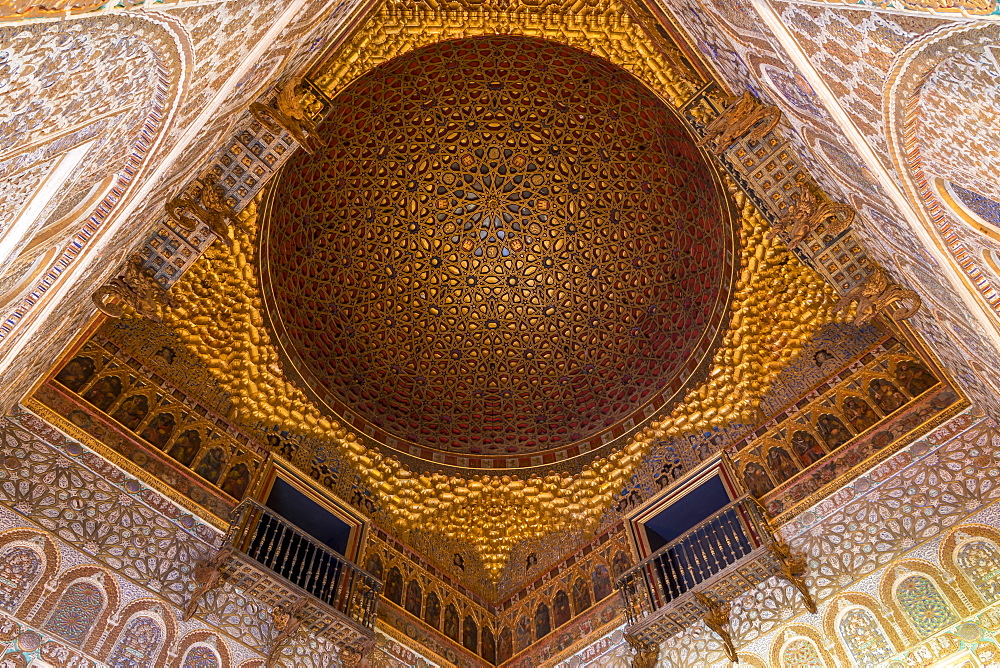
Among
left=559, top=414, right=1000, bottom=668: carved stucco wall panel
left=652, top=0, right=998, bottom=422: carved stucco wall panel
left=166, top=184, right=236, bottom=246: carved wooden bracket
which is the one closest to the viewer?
left=652, top=0, right=998, bottom=422: carved stucco wall panel

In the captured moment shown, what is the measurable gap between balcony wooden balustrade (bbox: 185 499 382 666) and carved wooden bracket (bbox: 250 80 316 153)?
3.33 m

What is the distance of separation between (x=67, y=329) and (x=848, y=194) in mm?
5844


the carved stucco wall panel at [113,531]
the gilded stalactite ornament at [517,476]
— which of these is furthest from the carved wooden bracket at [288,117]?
the carved stucco wall panel at [113,531]

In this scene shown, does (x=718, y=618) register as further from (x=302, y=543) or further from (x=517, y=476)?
(x=302, y=543)

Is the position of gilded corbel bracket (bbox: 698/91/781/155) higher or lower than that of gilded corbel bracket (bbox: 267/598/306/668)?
higher

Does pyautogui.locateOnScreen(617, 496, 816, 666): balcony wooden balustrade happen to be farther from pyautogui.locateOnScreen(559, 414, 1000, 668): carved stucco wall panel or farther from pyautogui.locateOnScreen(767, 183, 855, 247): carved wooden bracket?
pyautogui.locateOnScreen(767, 183, 855, 247): carved wooden bracket

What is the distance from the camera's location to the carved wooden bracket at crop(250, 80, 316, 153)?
6.12 meters

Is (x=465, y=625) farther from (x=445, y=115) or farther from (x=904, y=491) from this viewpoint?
(x=445, y=115)

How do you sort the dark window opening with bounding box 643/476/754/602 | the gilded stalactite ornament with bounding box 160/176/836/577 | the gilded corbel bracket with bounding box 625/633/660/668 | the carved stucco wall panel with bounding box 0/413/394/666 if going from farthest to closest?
the gilded stalactite ornament with bounding box 160/176/836/577
the dark window opening with bounding box 643/476/754/602
the gilded corbel bracket with bounding box 625/633/660/668
the carved stucco wall panel with bounding box 0/413/394/666

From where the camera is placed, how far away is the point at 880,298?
5.80 m

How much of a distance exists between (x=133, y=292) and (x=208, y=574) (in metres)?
2.36

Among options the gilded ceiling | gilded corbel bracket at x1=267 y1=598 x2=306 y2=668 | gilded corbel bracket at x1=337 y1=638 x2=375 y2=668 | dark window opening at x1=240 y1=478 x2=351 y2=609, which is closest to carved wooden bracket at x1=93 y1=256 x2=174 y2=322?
the gilded ceiling

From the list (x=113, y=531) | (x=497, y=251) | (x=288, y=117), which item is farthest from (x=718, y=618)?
(x=288, y=117)

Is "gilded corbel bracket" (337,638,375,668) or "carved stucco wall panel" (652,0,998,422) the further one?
"gilded corbel bracket" (337,638,375,668)
